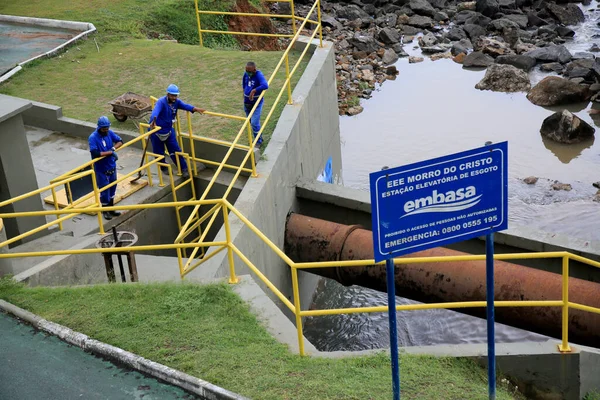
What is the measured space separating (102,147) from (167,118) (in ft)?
4.56

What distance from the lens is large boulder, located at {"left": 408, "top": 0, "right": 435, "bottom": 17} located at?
35406 mm

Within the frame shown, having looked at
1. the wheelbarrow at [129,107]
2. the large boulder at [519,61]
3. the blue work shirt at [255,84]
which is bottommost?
the large boulder at [519,61]

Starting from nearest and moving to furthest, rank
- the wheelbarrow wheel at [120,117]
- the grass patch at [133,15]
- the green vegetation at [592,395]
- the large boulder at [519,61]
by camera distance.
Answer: the green vegetation at [592,395]
the wheelbarrow wheel at [120,117]
the grass patch at [133,15]
the large boulder at [519,61]

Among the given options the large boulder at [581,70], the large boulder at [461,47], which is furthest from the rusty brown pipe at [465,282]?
the large boulder at [461,47]

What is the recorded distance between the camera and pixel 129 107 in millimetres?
15000

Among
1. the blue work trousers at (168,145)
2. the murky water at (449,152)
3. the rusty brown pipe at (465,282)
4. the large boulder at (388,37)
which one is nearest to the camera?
the rusty brown pipe at (465,282)

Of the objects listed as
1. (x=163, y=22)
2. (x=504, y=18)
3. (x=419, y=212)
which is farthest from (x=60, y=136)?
(x=504, y=18)

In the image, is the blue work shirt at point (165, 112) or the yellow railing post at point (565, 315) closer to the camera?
the yellow railing post at point (565, 315)

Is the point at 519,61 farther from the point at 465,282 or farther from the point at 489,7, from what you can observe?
the point at 465,282

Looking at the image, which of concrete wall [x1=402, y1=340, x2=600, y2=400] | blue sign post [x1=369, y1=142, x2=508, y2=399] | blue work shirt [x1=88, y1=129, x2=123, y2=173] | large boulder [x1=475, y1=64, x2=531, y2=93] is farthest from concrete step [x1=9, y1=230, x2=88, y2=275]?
large boulder [x1=475, y1=64, x2=531, y2=93]

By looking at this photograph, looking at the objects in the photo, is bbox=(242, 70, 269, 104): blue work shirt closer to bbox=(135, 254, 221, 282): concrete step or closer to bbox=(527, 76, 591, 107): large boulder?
bbox=(135, 254, 221, 282): concrete step

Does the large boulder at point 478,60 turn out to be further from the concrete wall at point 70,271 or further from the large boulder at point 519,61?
the concrete wall at point 70,271

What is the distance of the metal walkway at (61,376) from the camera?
7156 mm

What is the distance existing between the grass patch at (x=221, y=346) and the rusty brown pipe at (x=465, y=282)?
3.31 meters
